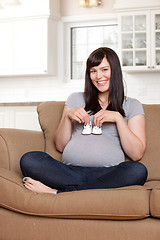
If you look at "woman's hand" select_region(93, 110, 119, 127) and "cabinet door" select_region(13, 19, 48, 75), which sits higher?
"cabinet door" select_region(13, 19, 48, 75)

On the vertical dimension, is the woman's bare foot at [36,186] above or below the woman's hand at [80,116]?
below

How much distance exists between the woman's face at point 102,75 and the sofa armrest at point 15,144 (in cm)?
52

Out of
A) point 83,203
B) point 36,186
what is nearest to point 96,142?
point 36,186

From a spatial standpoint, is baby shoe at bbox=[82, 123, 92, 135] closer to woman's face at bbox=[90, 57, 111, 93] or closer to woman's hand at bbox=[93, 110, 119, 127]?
woman's hand at bbox=[93, 110, 119, 127]

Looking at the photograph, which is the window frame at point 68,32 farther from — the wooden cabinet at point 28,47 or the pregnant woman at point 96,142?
the pregnant woman at point 96,142

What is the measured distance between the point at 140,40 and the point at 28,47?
1634 millimetres

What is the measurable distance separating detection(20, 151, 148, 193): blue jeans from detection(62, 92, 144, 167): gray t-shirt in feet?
0.25

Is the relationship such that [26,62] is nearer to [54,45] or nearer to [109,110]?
[54,45]

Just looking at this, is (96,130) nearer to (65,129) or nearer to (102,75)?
(65,129)

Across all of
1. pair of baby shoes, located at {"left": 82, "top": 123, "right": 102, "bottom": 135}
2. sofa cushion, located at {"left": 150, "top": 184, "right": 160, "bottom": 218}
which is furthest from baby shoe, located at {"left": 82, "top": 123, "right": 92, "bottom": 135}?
sofa cushion, located at {"left": 150, "top": 184, "right": 160, "bottom": 218}

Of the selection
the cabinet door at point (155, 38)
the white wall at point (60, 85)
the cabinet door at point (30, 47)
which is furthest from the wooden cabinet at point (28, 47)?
the cabinet door at point (155, 38)

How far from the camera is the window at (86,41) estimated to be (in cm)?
603

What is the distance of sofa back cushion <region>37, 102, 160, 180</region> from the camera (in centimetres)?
243

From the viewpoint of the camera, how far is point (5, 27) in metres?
5.97
